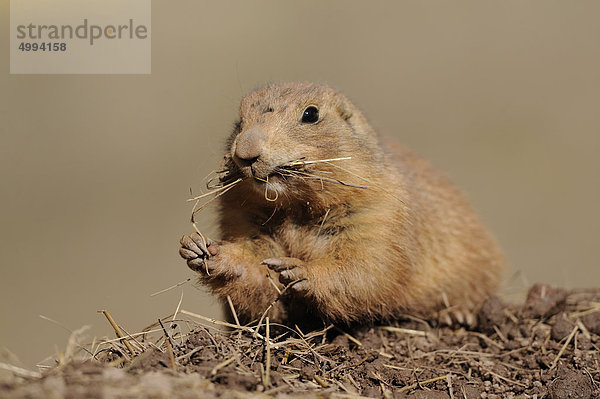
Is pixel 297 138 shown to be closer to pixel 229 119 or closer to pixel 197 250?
pixel 197 250

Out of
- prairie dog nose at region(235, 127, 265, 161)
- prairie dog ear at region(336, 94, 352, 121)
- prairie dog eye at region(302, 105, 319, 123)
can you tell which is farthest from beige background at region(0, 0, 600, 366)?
prairie dog nose at region(235, 127, 265, 161)

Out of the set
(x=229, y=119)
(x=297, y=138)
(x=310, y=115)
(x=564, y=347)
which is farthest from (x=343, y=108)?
(x=229, y=119)

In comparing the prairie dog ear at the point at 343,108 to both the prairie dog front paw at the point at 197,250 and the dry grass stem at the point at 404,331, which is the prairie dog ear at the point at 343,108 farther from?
the dry grass stem at the point at 404,331

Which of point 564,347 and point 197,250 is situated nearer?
point 197,250

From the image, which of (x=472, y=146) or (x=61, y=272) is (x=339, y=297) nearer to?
(x=61, y=272)

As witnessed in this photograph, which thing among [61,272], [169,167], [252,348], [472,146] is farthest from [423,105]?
[252,348]

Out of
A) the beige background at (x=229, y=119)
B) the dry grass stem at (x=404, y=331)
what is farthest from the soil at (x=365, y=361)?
the beige background at (x=229, y=119)
